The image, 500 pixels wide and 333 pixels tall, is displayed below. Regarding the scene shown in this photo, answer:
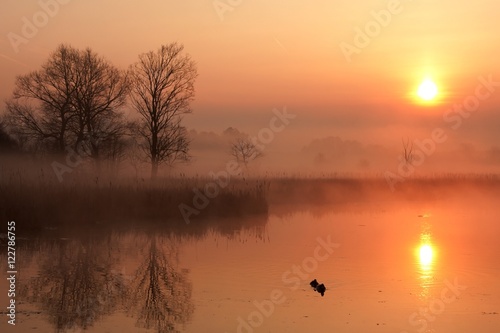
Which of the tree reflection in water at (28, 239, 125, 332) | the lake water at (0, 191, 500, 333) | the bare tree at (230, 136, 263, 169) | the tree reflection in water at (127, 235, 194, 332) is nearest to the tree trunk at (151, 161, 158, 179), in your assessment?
the lake water at (0, 191, 500, 333)

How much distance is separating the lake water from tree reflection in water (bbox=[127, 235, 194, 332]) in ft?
0.06

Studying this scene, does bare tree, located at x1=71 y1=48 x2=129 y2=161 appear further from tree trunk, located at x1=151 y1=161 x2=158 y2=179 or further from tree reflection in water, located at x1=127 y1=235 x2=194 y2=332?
tree reflection in water, located at x1=127 y1=235 x2=194 y2=332

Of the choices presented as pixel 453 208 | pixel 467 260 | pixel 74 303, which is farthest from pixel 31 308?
pixel 453 208

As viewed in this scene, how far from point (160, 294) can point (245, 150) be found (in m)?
70.9

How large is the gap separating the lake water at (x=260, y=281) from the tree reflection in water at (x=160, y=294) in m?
0.02

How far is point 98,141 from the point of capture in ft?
131

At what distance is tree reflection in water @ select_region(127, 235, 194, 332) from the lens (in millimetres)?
10531

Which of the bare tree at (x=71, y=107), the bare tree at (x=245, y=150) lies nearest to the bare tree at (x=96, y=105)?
the bare tree at (x=71, y=107)

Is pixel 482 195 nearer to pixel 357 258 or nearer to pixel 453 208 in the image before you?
pixel 453 208

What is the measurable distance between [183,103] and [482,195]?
19.1 metres

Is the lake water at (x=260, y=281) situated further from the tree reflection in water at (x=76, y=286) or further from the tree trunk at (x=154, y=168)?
the tree trunk at (x=154, y=168)

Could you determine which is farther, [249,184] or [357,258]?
[249,184]

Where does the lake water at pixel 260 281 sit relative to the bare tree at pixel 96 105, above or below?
below

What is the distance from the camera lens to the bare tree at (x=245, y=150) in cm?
8169
